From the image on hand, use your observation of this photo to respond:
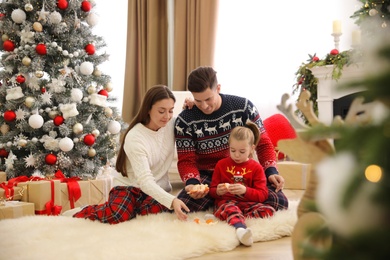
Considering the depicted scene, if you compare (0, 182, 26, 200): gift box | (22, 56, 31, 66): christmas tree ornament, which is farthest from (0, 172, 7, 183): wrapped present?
(22, 56, 31, 66): christmas tree ornament

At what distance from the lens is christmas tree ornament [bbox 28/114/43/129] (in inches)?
134

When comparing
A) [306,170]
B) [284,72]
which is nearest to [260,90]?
[284,72]

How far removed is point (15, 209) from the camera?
2740 mm

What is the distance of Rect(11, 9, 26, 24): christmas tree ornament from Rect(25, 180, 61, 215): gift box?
128 cm

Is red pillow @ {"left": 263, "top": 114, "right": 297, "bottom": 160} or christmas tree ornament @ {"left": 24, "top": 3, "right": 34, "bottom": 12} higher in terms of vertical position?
christmas tree ornament @ {"left": 24, "top": 3, "right": 34, "bottom": 12}

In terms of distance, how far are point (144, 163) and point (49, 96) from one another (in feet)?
4.63

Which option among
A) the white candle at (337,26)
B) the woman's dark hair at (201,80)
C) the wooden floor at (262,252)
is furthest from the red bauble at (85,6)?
the wooden floor at (262,252)

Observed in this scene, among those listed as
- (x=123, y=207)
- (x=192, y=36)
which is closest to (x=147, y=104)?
(x=123, y=207)

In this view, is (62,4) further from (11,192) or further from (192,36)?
(192,36)

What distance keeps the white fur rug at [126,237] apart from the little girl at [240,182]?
8cm

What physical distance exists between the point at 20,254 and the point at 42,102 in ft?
5.95

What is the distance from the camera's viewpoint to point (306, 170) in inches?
154

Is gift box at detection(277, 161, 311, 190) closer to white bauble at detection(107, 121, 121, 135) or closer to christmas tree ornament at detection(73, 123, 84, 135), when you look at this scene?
white bauble at detection(107, 121, 121, 135)

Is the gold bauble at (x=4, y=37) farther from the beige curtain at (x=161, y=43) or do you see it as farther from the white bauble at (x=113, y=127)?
the beige curtain at (x=161, y=43)
